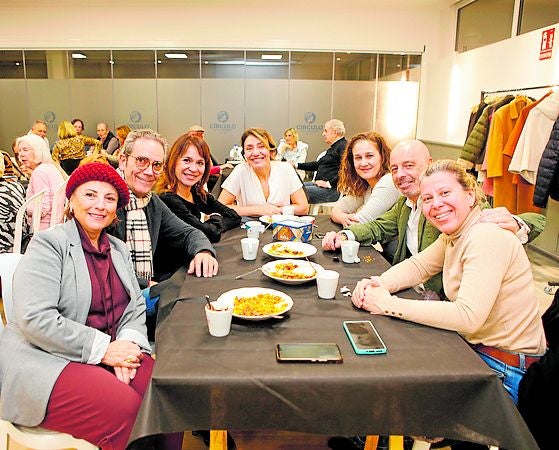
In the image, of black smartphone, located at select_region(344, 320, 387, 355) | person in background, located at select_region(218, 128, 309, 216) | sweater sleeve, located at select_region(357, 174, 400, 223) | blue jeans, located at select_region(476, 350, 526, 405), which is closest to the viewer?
black smartphone, located at select_region(344, 320, 387, 355)

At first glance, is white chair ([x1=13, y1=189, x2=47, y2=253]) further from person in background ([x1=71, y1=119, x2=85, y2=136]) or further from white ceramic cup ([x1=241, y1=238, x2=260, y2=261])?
person in background ([x1=71, y1=119, x2=85, y2=136])

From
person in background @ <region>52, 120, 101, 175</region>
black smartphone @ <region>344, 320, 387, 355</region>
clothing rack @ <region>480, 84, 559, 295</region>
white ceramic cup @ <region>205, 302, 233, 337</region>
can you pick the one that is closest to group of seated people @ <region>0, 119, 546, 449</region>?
black smartphone @ <region>344, 320, 387, 355</region>

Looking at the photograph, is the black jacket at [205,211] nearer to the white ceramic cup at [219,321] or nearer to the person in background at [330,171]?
the white ceramic cup at [219,321]

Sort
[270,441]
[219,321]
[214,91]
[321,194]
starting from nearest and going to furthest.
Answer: [219,321]
[270,441]
[321,194]
[214,91]

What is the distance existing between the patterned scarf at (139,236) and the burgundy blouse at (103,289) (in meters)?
0.43

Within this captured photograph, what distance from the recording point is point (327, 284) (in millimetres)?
1561

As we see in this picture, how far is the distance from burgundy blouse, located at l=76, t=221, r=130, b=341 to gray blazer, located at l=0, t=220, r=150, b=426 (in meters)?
0.04

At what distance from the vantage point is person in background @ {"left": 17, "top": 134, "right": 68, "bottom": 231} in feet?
11.1

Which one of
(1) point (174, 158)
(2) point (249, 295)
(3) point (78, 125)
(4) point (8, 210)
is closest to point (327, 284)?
(2) point (249, 295)

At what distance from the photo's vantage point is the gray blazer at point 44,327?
52.1 inches

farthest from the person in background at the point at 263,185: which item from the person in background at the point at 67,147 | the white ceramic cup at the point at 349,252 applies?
the person in background at the point at 67,147

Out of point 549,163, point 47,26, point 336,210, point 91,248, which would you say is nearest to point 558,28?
point 549,163

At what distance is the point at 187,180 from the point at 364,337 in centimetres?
156

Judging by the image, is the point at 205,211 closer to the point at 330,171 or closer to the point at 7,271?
the point at 7,271
